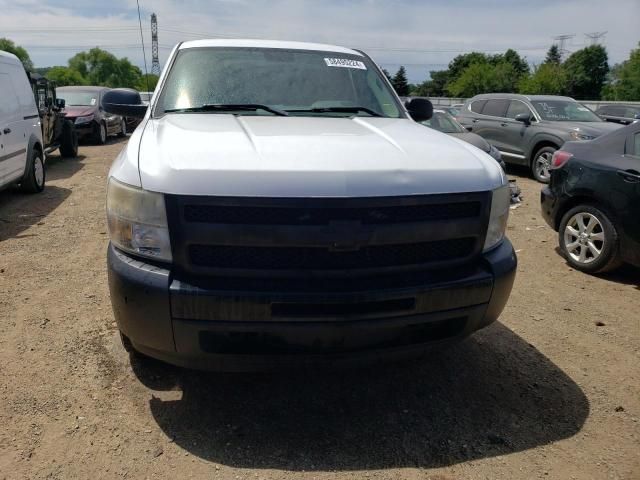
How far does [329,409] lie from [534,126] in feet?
31.7

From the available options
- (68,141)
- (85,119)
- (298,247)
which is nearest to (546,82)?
(85,119)

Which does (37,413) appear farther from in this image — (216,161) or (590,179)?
(590,179)

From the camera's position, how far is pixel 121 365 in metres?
3.17

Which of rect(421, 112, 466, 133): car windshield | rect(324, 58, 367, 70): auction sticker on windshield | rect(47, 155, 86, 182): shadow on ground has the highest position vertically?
rect(324, 58, 367, 70): auction sticker on windshield

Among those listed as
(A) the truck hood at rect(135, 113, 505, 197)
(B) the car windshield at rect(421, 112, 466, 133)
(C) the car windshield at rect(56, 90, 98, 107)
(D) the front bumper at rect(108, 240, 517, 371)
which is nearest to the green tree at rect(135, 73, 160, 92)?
(A) the truck hood at rect(135, 113, 505, 197)

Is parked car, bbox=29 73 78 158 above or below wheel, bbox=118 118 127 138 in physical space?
above

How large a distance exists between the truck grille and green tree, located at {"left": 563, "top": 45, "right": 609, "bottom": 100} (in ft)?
267

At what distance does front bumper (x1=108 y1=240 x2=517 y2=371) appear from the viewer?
223 centimetres

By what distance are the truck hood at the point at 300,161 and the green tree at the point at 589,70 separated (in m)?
81.1

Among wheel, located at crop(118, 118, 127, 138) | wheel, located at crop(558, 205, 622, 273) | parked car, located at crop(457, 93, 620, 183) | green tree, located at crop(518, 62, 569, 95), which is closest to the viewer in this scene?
wheel, located at crop(558, 205, 622, 273)

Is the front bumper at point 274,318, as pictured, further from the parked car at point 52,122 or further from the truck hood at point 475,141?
the parked car at point 52,122

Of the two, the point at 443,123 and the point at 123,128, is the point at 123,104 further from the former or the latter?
the point at 123,128

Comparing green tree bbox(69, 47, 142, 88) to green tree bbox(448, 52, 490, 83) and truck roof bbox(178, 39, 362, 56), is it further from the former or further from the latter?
truck roof bbox(178, 39, 362, 56)

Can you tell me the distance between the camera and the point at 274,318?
2.26 metres
